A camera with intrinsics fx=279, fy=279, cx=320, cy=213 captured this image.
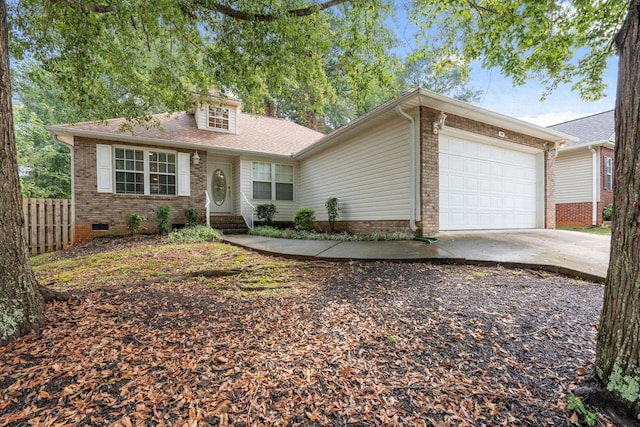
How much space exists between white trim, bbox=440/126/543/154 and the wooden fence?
1072 centimetres

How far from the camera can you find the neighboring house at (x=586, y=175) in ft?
37.4

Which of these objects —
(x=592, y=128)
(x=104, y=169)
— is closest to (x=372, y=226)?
(x=104, y=169)

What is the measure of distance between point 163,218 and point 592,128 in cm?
1831

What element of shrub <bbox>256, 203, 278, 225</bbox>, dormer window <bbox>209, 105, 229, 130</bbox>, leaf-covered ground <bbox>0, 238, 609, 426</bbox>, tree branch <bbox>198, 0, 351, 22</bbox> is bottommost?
leaf-covered ground <bbox>0, 238, 609, 426</bbox>

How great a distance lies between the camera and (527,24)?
4062 mm

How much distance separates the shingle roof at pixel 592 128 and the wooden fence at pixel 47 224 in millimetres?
18106

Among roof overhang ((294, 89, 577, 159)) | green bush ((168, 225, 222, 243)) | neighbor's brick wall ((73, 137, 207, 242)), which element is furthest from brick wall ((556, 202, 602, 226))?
neighbor's brick wall ((73, 137, 207, 242))

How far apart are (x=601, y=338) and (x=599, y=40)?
17.0ft

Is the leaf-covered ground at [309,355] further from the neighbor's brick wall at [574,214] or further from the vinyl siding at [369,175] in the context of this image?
the neighbor's brick wall at [574,214]

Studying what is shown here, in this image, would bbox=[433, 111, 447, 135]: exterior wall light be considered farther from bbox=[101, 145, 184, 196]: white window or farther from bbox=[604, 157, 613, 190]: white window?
bbox=[604, 157, 613, 190]: white window

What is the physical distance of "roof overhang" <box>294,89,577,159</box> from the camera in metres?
5.90

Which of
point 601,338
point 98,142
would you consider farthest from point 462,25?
point 98,142

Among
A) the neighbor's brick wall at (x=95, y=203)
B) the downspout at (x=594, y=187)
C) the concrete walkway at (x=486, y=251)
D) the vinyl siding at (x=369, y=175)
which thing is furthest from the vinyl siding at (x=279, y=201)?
the downspout at (x=594, y=187)

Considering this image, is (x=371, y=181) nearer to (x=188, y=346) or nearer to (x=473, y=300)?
(x=473, y=300)
